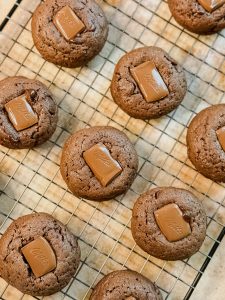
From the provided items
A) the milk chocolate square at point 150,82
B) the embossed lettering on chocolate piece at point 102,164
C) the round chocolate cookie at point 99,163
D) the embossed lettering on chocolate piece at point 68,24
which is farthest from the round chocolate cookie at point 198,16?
the embossed lettering on chocolate piece at point 102,164

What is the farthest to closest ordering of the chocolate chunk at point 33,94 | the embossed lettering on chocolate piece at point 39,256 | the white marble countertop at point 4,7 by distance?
the white marble countertop at point 4,7
the chocolate chunk at point 33,94
the embossed lettering on chocolate piece at point 39,256

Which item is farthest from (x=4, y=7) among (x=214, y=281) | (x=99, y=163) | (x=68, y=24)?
(x=214, y=281)

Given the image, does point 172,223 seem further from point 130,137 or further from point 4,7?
point 4,7

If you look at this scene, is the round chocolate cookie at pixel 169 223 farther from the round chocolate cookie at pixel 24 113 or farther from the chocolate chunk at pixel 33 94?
the chocolate chunk at pixel 33 94

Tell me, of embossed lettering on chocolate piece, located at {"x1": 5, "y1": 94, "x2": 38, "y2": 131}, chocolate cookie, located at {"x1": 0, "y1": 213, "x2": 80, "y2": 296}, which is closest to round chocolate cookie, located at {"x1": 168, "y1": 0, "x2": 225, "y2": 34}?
embossed lettering on chocolate piece, located at {"x1": 5, "y1": 94, "x2": 38, "y2": 131}

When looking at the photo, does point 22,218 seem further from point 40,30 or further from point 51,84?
point 40,30

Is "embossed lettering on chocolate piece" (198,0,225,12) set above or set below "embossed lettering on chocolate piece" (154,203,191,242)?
above

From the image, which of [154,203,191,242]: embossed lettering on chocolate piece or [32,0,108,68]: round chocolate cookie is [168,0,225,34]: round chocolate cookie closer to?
[32,0,108,68]: round chocolate cookie
